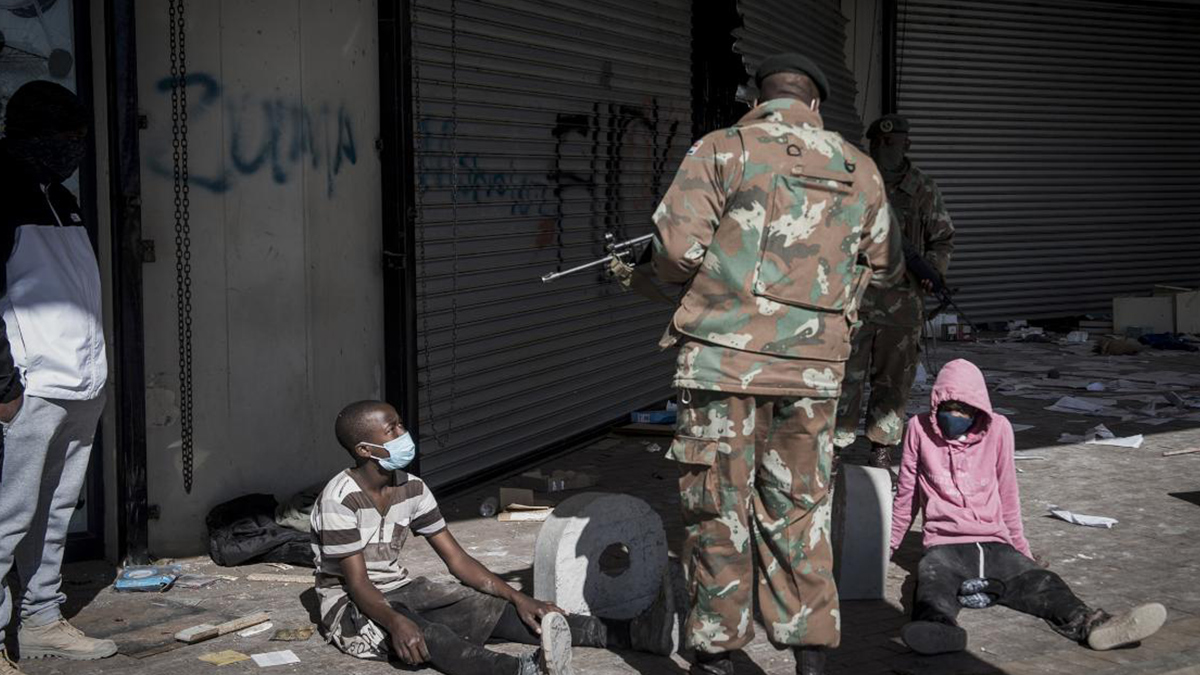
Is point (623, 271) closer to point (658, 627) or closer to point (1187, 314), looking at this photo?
point (658, 627)

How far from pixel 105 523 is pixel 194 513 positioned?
37cm

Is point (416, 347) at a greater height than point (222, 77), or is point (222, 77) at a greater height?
point (222, 77)

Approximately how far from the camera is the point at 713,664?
4.27 m

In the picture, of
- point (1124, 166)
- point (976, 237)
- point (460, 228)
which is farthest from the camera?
point (1124, 166)

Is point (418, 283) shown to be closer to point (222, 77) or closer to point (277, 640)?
point (222, 77)

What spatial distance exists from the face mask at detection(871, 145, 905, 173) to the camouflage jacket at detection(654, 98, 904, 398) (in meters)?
3.34

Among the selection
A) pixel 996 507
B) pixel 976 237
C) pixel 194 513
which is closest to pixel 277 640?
pixel 194 513

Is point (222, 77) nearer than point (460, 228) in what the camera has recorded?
Yes

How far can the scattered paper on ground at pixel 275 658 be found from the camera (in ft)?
15.5

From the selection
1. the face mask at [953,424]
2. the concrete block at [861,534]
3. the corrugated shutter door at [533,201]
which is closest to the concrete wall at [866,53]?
the corrugated shutter door at [533,201]

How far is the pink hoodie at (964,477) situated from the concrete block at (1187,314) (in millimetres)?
9820

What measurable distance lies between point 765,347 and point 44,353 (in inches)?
90.2

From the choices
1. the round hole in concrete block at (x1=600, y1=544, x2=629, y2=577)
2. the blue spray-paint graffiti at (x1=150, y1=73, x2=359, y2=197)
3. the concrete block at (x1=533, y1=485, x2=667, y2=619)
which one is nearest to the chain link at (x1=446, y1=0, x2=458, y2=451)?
the blue spray-paint graffiti at (x1=150, y1=73, x2=359, y2=197)

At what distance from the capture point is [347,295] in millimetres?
6684
